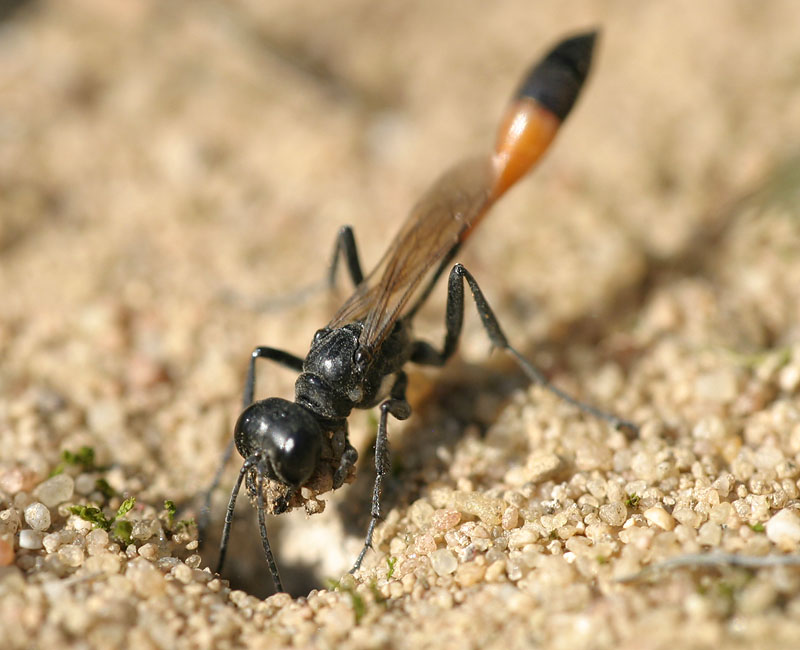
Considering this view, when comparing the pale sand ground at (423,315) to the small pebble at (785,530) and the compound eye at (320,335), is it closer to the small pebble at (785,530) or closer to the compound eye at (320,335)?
the small pebble at (785,530)

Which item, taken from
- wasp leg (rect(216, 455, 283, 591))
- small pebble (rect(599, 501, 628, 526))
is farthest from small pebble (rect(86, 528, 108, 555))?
small pebble (rect(599, 501, 628, 526))

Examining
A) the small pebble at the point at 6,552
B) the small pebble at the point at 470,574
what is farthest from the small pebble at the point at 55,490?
the small pebble at the point at 470,574

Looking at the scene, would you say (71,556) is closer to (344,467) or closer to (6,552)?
(6,552)

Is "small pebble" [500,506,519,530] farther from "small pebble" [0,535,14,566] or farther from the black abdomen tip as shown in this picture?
the black abdomen tip

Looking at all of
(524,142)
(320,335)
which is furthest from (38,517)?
(524,142)

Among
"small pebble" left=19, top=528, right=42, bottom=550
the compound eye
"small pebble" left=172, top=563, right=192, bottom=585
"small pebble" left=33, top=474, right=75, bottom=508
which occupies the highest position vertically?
the compound eye

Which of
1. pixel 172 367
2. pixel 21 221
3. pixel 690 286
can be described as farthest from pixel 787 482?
pixel 21 221
